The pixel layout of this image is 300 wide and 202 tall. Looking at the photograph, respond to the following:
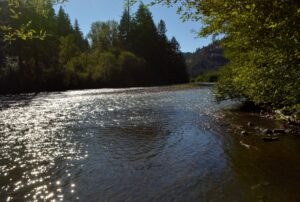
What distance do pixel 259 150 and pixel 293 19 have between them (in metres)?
9.18

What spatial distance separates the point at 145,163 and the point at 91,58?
77613mm

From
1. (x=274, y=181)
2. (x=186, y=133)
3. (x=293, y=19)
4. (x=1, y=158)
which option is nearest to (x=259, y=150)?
(x=274, y=181)

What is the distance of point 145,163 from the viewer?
15.0m

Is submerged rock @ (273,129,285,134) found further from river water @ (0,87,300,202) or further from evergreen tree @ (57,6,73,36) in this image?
evergreen tree @ (57,6,73,36)

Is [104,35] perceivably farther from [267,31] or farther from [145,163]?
[267,31]

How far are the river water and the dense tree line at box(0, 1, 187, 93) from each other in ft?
99.2

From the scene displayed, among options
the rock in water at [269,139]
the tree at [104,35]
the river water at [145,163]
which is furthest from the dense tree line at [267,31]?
the tree at [104,35]

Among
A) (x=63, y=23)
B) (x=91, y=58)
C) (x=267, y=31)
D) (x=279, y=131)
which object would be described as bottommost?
(x=279, y=131)

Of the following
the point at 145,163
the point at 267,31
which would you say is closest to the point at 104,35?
the point at 145,163

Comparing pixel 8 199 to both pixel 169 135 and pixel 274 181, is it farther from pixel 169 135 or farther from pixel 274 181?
pixel 169 135

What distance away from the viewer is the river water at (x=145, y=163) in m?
11.4

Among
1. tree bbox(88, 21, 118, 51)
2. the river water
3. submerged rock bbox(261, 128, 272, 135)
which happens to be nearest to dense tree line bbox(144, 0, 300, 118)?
the river water

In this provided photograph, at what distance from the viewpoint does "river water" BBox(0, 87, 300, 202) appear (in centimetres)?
1138

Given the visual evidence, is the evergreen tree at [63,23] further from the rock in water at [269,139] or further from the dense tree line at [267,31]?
the dense tree line at [267,31]
